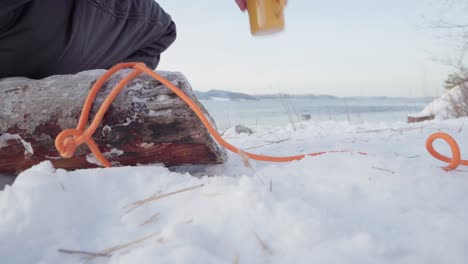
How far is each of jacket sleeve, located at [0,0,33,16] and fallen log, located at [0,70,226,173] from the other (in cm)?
22

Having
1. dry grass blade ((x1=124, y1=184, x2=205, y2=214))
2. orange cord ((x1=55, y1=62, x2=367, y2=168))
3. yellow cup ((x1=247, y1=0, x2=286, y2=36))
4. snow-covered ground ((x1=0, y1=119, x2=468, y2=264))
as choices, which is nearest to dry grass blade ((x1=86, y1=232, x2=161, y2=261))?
snow-covered ground ((x1=0, y1=119, x2=468, y2=264))

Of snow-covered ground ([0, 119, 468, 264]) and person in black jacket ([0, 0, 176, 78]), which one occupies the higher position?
person in black jacket ([0, 0, 176, 78])

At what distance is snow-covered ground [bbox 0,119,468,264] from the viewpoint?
54 cm

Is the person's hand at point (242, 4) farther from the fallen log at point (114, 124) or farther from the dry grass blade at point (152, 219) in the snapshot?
the dry grass blade at point (152, 219)

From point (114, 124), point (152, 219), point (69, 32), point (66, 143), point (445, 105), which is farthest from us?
point (445, 105)

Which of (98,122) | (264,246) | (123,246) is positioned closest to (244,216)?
(264,246)

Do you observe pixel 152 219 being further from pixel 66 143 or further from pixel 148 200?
pixel 66 143

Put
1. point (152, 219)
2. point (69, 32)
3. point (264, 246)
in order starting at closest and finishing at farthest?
point (264, 246), point (152, 219), point (69, 32)

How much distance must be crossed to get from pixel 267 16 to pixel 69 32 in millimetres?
716

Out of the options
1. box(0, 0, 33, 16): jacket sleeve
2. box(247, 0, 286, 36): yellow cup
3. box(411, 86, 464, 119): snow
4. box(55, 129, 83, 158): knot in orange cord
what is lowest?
box(411, 86, 464, 119): snow

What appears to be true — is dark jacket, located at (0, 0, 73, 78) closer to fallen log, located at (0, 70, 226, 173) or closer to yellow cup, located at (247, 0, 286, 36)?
fallen log, located at (0, 70, 226, 173)

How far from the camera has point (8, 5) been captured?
1.06 meters

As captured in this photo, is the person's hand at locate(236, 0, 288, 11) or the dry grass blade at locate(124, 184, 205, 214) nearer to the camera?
the dry grass blade at locate(124, 184, 205, 214)

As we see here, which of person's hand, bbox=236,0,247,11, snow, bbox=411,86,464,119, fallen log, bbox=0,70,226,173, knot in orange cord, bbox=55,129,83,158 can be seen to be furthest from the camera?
snow, bbox=411,86,464,119
